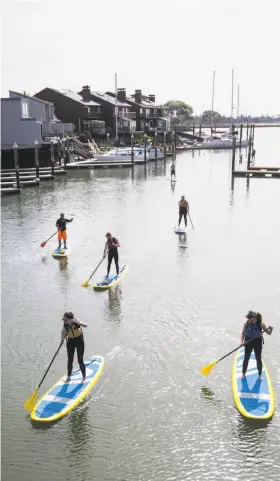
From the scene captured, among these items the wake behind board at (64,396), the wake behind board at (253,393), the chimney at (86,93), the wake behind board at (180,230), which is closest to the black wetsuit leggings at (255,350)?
the wake behind board at (253,393)

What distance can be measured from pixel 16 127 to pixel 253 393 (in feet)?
151

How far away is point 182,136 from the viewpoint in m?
117

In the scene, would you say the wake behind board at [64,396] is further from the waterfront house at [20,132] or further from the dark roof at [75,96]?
the dark roof at [75,96]

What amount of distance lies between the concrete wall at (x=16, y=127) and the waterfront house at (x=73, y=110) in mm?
29914

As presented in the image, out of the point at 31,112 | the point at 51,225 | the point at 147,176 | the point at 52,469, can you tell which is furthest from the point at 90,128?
the point at 52,469

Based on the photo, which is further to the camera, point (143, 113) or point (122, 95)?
point (143, 113)

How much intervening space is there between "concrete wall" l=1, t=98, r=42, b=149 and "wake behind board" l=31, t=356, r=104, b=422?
42999 millimetres

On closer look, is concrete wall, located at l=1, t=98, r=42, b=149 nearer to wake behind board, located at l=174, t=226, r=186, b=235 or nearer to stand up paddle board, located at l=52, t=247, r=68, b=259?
wake behind board, located at l=174, t=226, r=186, b=235

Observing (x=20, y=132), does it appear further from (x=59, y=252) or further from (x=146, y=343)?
(x=146, y=343)

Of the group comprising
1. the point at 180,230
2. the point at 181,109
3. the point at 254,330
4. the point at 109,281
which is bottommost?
the point at 109,281

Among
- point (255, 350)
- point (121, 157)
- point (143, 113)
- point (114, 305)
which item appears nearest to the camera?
point (255, 350)

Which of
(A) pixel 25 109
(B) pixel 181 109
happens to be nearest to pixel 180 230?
(A) pixel 25 109

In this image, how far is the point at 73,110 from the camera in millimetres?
79562

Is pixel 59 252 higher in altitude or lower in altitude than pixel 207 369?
A: higher
